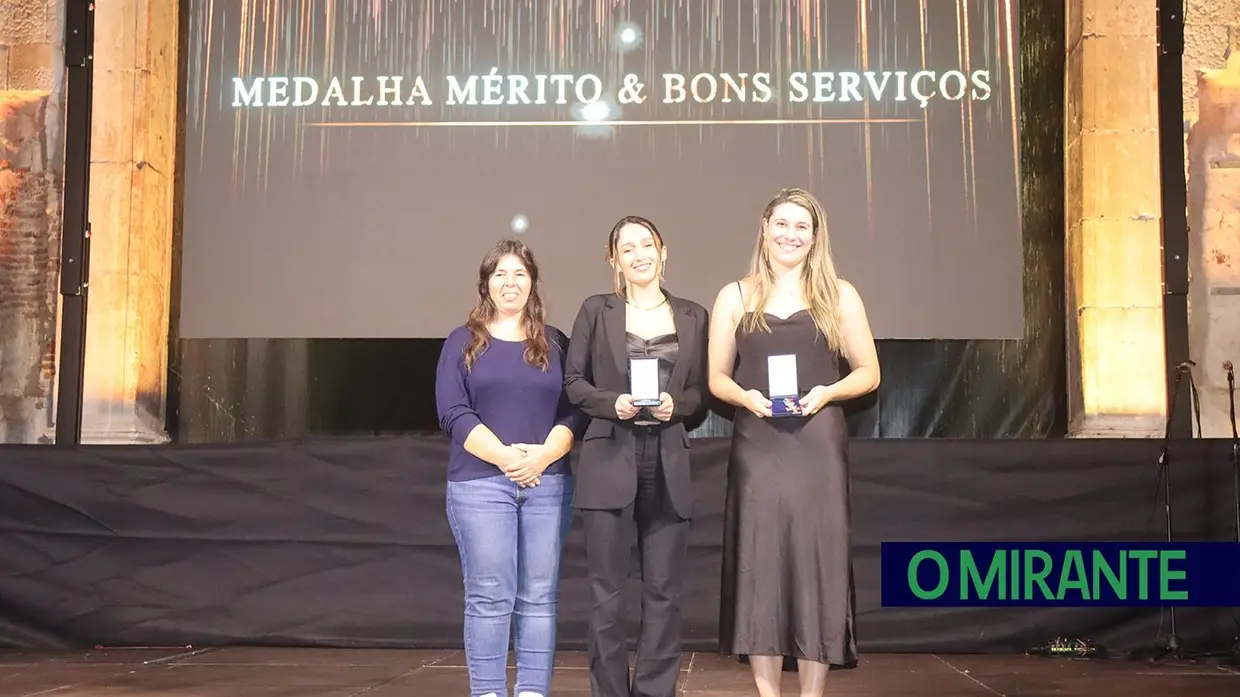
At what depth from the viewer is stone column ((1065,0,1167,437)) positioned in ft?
20.5

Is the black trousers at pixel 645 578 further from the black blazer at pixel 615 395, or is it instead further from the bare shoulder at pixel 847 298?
the bare shoulder at pixel 847 298

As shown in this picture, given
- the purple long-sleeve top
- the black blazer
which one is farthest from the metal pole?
the black blazer

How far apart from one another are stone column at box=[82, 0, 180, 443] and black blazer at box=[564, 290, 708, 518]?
4.13m

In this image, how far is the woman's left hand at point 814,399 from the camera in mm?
3043

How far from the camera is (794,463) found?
121 inches

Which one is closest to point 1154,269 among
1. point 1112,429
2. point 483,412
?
point 1112,429

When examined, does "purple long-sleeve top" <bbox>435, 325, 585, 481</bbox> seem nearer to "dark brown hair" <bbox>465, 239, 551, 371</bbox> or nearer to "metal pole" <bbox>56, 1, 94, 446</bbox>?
"dark brown hair" <bbox>465, 239, 551, 371</bbox>

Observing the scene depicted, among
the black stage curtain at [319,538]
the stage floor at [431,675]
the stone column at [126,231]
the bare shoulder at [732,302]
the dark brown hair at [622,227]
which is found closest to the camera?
the bare shoulder at [732,302]

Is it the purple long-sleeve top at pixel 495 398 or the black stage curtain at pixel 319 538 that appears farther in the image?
the black stage curtain at pixel 319 538

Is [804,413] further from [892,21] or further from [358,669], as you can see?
[892,21]

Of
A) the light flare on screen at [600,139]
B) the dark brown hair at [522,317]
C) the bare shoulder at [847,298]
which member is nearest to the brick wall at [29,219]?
the light flare on screen at [600,139]

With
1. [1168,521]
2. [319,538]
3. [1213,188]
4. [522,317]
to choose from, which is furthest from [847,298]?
[1213,188]

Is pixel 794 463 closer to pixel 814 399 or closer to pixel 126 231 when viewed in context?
pixel 814 399

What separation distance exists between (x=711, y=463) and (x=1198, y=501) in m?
2.12
